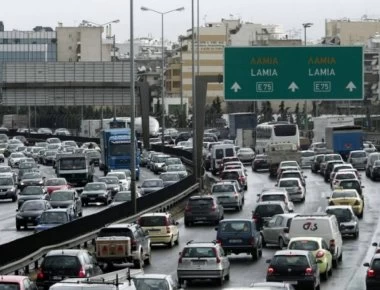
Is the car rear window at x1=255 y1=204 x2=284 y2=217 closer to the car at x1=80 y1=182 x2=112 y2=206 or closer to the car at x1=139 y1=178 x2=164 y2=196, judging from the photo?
the car at x1=80 y1=182 x2=112 y2=206

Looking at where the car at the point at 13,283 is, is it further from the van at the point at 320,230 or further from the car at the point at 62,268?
the van at the point at 320,230

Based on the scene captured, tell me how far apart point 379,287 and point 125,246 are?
8700 millimetres

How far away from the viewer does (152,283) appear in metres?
26.6

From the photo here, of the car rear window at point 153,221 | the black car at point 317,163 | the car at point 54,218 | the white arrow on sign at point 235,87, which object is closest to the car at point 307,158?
the black car at point 317,163

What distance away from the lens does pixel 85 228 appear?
1788 inches

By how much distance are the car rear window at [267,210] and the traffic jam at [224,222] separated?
0.05 m

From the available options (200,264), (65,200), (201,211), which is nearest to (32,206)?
(65,200)

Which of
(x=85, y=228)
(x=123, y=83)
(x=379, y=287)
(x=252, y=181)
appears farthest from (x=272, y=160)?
(x=379, y=287)

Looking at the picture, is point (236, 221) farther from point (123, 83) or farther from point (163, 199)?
point (123, 83)

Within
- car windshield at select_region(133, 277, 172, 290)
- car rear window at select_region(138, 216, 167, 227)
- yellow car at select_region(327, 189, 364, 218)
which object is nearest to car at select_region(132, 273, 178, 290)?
car windshield at select_region(133, 277, 172, 290)

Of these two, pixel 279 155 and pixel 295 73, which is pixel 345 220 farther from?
pixel 279 155

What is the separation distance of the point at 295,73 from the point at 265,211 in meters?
12.6

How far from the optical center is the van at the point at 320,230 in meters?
40.3

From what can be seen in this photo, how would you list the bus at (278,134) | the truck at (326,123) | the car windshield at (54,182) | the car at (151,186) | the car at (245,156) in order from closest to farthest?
the car at (151,186) → the car windshield at (54,182) → the bus at (278,134) → the car at (245,156) → the truck at (326,123)
